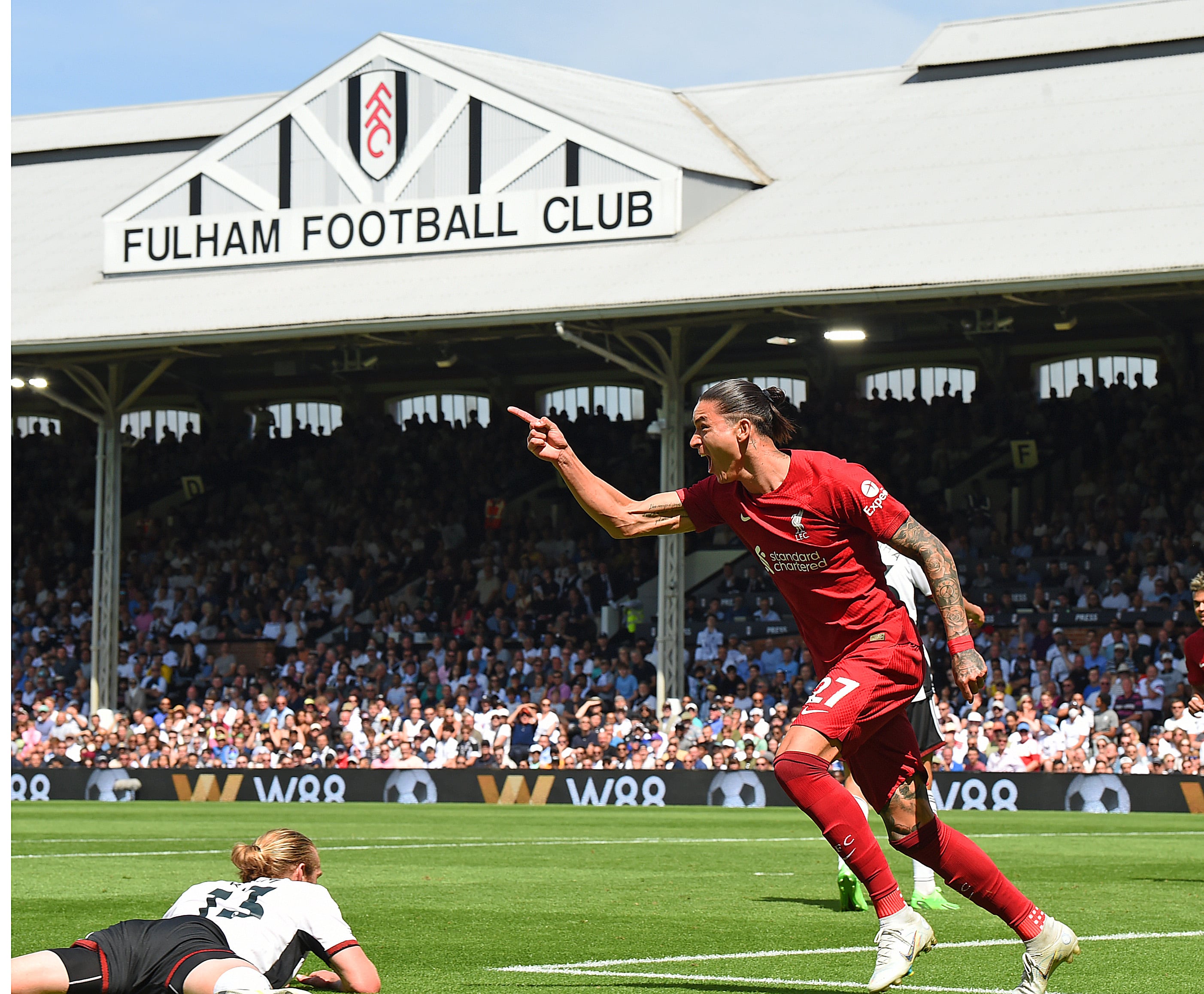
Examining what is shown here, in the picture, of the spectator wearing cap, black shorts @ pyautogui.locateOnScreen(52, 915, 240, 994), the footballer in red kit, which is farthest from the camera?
the spectator wearing cap

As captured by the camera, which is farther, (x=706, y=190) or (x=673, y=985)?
(x=706, y=190)

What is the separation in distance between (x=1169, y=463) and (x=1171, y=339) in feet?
9.42

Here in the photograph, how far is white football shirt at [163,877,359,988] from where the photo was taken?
21.3ft

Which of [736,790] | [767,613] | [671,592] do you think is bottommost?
[736,790]

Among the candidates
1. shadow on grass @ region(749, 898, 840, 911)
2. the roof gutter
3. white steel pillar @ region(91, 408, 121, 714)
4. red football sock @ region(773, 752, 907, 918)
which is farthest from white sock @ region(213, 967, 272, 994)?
white steel pillar @ region(91, 408, 121, 714)

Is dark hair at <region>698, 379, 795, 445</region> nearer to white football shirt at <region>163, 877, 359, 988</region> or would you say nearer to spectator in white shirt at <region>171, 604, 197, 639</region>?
Answer: white football shirt at <region>163, 877, 359, 988</region>

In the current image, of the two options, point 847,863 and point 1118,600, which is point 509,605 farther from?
point 847,863

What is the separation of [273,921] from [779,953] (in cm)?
310

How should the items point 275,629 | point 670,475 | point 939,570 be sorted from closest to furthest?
point 939,570 < point 670,475 < point 275,629

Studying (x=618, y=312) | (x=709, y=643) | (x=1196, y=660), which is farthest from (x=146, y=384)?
(x=1196, y=660)

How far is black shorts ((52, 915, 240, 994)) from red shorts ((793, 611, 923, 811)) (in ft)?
7.63

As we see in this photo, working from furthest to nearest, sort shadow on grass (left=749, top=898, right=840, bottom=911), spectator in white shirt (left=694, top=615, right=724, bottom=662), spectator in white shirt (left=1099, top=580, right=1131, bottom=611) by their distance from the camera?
spectator in white shirt (left=694, top=615, right=724, bottom=662), spectator in white shirt (left=1099, top=580, right=1131, bottom=611), shadow on grass (left=749, top=898, right=840, bottom=911)

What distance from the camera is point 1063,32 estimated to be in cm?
3488

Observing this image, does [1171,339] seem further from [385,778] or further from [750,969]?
[750,969]
